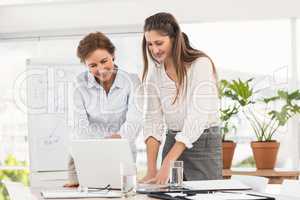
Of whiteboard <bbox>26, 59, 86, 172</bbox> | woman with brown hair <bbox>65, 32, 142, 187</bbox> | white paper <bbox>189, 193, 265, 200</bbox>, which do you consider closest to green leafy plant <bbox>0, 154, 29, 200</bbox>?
whiteboard <bbox>26, 59, 86, 172</bbox>

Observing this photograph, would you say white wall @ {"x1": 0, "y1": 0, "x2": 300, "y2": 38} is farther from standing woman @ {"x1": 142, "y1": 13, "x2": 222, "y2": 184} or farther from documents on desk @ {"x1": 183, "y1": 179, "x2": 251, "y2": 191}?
documents on desk @ {"x1": 183, "y1": 179, "x2": 251, "y2": 191}

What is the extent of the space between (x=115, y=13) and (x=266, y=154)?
2.21 metres

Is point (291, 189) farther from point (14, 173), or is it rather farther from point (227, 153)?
point (14, 173)

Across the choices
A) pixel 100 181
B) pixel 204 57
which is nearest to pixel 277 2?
pixel 204 57

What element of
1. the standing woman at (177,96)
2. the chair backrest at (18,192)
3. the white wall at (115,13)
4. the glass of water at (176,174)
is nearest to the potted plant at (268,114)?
the white wall at (115,13)

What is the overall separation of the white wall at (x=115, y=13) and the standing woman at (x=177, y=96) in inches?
97.6

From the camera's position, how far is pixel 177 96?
3.14m

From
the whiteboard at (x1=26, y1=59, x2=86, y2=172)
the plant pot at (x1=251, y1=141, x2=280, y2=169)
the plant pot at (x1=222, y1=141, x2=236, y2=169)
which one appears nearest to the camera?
the plant pot at (x1=251, y1=141, x2=280, y2=169)

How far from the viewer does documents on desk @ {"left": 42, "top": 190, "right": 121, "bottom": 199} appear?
2.52 meters

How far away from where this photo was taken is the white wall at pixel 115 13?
549cm

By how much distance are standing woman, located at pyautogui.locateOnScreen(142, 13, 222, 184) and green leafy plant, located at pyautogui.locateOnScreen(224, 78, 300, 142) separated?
5.93 ft

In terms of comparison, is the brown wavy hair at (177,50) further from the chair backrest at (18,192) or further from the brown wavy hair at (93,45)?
the brown wavy hair at (93,45)

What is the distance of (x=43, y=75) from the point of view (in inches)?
213

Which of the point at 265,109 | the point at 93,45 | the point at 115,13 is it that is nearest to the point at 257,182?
the point at 93,45
